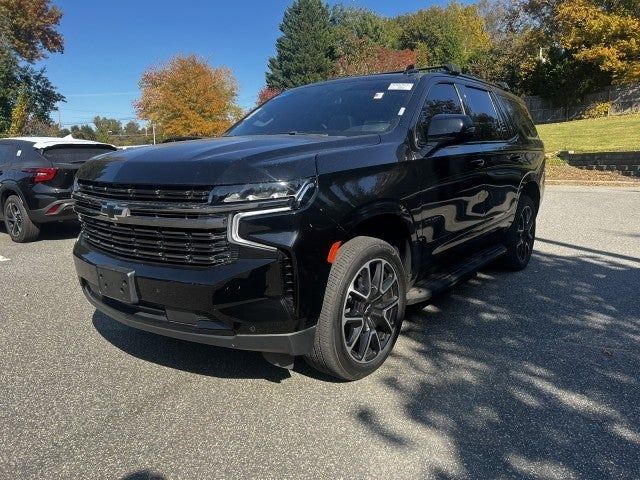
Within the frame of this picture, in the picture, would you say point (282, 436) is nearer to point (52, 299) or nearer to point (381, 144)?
point (381, 144)

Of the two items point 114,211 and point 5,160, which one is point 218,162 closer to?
point 114,211

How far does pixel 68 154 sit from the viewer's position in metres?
7.98

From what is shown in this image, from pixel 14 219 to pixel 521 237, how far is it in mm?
7187

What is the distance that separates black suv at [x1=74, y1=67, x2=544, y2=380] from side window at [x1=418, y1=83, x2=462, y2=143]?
0.02 metres

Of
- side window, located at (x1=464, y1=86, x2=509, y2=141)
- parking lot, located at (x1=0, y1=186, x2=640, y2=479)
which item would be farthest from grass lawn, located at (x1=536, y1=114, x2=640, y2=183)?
parking lot, located at (x1=0, y1=186, x2=640, y2=479)

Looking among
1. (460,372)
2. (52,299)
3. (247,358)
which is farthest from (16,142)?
(460,372)

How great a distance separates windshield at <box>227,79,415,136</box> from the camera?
3712 mm

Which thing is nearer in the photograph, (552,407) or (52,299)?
(552,407)

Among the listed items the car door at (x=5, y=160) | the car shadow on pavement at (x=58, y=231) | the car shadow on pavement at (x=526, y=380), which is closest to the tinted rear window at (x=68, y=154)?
the car door at (x=5, y=160)

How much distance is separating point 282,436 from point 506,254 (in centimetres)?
371

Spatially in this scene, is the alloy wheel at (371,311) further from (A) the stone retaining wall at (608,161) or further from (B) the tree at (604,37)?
(B) the tree at (604,37)

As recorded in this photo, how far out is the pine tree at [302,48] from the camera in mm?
57906

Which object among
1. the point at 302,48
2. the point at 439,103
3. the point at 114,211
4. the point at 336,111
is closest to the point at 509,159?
the point at 439,103

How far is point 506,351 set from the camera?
362 centimetres
